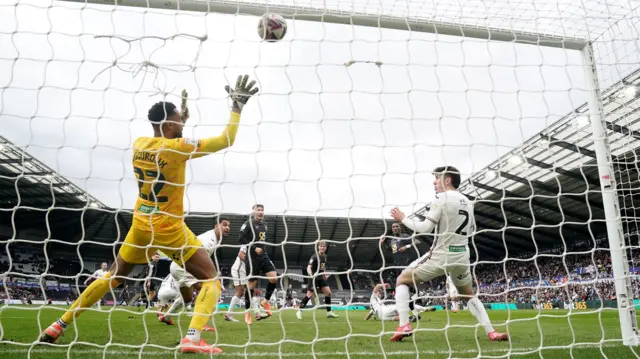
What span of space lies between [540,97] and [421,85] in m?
1.12

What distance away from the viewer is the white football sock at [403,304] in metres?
4.74

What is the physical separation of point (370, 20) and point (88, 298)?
146 inches

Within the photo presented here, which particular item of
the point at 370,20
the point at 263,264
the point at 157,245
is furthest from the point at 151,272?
the point at 263,264

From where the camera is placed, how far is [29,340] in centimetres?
470

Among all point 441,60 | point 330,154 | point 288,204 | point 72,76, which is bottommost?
point 288,204

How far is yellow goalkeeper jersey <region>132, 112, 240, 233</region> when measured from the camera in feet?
12.3

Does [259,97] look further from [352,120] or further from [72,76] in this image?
[72,76]

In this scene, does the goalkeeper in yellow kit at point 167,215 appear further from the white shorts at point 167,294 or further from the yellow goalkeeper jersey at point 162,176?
the white shorts at point 167,294

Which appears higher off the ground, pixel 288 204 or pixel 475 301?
pixel 288 204

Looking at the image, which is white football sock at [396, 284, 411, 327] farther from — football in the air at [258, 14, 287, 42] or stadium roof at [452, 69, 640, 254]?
football in the air at [258, 14, 287, 42]

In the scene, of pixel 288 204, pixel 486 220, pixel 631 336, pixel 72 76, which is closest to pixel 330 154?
pixel 288 204

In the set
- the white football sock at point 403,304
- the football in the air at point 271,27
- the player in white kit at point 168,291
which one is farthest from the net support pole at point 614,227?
the player in white kit at point 168,291

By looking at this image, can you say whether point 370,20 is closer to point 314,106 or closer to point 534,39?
point 314,106

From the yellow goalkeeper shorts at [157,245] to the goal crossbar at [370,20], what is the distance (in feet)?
6.88
